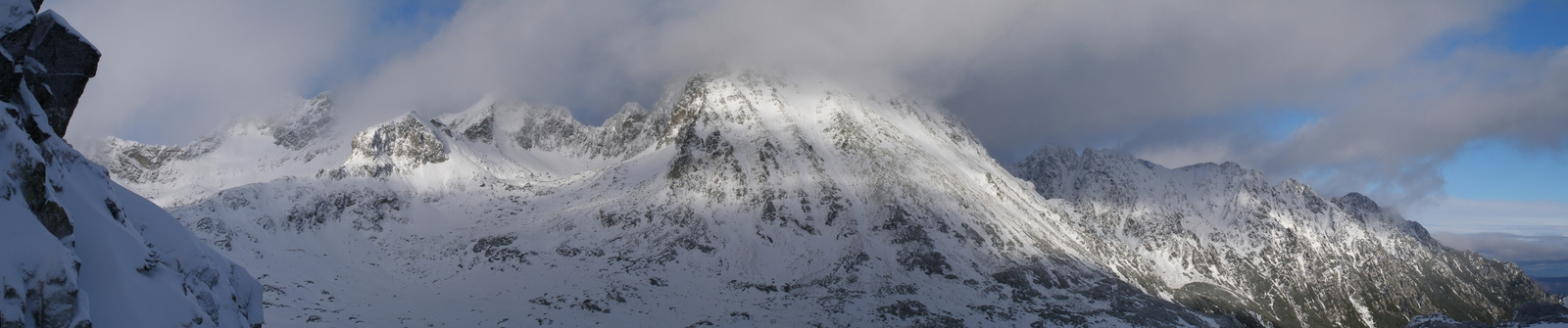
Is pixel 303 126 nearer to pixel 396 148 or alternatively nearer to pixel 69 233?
→ pixel 396 148

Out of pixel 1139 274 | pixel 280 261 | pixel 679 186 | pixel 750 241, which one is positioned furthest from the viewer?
pixel 1139 274

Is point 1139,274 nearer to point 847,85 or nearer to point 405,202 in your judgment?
point 847,85

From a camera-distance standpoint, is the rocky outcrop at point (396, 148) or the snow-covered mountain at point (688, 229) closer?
the snow-covered mountain at point (688, 229)

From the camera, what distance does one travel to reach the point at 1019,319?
99.0 meters

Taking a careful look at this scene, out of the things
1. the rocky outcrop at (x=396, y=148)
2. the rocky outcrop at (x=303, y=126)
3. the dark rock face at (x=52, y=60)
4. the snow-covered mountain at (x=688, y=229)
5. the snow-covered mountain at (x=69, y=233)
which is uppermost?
the rocky outcrop at (x=303, y=126)

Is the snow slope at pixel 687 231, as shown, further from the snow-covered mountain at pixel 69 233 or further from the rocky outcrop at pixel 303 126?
the snow-covered mountain at pixel 69 233

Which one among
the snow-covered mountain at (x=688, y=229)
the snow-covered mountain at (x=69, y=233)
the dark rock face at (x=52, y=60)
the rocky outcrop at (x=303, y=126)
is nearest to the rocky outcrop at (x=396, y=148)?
the snow-covered mountain at (x=688, y=229)

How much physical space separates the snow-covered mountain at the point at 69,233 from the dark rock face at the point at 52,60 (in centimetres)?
4

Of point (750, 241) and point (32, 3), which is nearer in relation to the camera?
point (32, 3)

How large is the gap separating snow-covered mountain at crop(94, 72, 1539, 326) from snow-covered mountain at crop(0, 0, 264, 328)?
67.5 m

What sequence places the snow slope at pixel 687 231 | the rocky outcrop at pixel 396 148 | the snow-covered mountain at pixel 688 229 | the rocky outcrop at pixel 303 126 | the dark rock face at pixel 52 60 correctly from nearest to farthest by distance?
the dark rock face at pixel 52 60 < the snow slope at pixel 687 231 < the snow-covered mountain at pixel 688 229 < the rocky outcrop at pixel 396 148 < the rocky outcrop at pixel 303 126

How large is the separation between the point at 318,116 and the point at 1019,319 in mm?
186787

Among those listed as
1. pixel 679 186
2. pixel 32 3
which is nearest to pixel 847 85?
pixel 679 186

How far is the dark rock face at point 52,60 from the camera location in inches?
925
